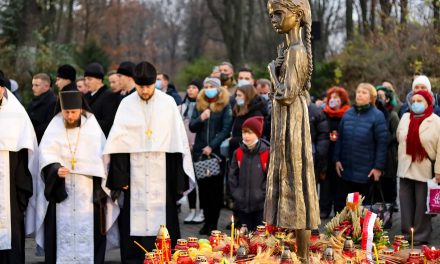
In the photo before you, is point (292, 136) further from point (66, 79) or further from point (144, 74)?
point (66, 79)

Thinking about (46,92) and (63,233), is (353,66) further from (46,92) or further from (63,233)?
(63,233)

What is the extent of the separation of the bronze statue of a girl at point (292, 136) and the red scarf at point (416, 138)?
448 cm

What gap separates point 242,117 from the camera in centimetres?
1175

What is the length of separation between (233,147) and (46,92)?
106 inches

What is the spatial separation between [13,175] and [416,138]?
5043mm

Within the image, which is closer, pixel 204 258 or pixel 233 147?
pixel 204 258

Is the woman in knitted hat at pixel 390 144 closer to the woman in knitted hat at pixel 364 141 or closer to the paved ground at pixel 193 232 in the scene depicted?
the woman in knitted hat at pixel 364 141

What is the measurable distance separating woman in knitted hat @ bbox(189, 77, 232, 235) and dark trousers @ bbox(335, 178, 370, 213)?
1771 mm

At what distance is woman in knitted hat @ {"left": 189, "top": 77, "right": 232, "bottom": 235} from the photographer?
11781 millimetres

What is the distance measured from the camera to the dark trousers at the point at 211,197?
463 inches

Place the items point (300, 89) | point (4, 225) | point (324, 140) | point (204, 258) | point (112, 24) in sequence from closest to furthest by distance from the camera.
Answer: point (300, 89), point (204, 258), point (4, 225), point (324, 140), point (112, 24)

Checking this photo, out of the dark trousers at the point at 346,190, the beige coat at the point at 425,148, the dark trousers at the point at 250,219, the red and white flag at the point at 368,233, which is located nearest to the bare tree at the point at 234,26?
the dark trousers at the point at 346,190

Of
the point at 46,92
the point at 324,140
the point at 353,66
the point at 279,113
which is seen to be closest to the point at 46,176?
the point at 46,92

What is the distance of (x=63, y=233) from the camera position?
9586 mm
